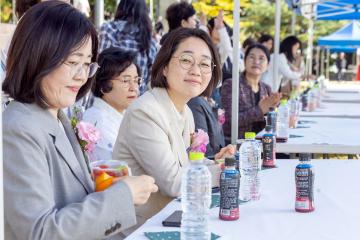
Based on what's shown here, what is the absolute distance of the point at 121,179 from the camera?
6.49 feet

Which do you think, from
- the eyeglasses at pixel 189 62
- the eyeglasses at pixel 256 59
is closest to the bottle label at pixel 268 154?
the eyeglasses at pixel 189 62

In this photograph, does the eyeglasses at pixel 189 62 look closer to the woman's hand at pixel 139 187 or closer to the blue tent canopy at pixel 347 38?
the woman's hand at pixel 139 187

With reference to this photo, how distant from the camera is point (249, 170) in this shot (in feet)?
8.79

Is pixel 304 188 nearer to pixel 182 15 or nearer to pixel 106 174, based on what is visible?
pixel 106 174

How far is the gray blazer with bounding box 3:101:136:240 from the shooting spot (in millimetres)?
1770

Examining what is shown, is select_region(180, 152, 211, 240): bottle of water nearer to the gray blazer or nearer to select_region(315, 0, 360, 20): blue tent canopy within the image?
the gray blazer

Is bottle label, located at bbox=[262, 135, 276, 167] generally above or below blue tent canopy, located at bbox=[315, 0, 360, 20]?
below

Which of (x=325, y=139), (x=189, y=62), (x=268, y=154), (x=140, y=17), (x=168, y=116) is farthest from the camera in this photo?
(x=140, y=17)

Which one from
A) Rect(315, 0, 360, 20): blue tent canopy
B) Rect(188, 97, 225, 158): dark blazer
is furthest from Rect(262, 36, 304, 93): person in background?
Rect(188, 97, 225, 158): dark blazer

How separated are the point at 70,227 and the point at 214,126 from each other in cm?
213

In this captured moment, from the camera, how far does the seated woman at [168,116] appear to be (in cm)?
270

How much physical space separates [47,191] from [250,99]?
373 centimetres

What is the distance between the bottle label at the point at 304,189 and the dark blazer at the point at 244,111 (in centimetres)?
287

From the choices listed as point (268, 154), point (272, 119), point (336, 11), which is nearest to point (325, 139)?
point (272, 119)
